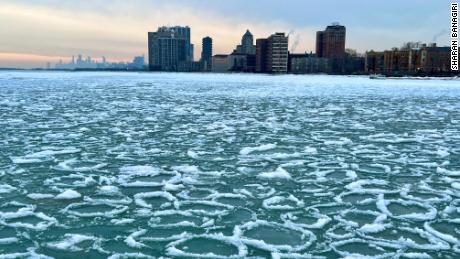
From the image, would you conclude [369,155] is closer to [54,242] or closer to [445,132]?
[445,132]

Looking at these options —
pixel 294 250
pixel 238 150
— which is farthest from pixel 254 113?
pixel 294 250

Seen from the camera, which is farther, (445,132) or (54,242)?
(445,132)

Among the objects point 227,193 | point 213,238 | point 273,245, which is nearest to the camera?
point 273,245

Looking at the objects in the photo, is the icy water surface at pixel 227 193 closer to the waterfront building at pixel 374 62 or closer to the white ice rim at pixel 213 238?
the white ice rim at pixel 213 238

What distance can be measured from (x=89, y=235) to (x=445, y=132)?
475 inches

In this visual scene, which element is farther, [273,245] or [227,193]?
[227,193]

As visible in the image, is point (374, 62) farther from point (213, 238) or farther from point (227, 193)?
point (213, 238)

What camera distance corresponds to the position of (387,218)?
6004 mm

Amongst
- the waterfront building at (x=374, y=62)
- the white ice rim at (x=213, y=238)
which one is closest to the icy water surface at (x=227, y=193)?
the white ice rim at (x=213, y=238)

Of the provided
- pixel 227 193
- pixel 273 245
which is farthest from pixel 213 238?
pixel 227 193

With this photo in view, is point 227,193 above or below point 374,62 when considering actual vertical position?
below

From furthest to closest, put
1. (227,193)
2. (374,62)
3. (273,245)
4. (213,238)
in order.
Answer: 1. (374,62)
2. (227,193)
3. (213,238)
4. (273,245)

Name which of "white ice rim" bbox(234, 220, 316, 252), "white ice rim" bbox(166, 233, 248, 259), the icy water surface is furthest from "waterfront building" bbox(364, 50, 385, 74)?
"white ice rim" bbox(166, 233, 248, 259)

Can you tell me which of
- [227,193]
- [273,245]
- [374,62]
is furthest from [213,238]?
[374,62]
